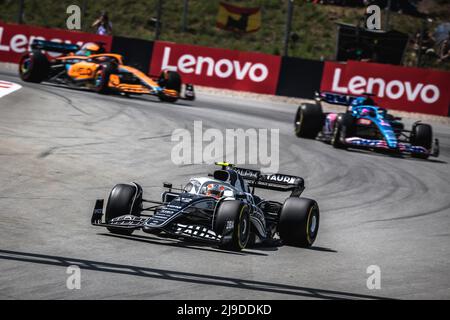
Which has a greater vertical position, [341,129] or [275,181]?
[275,181]

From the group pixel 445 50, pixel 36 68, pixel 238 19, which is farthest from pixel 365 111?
pixel 238 19

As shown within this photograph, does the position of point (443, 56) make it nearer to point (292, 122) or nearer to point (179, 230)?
point (292, 122)

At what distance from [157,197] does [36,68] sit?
44.9 feet

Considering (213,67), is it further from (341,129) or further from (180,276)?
(180,276)

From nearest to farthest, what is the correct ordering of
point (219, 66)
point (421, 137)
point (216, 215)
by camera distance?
point (216, 215) → point (421, 137) → point (219, 66)

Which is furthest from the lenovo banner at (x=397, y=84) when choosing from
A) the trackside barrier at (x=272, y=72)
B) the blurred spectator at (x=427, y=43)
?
the blurred spectator at (x=427, y=43)

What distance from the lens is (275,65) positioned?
1261 inches

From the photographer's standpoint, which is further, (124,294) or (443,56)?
(443,56)

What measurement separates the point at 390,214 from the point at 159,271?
6.53m

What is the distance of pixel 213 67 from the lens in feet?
109

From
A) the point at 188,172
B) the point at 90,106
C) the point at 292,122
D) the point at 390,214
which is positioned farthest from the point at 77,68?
the point at 390,214

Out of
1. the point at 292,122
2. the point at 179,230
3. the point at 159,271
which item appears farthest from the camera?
the point at 292,122

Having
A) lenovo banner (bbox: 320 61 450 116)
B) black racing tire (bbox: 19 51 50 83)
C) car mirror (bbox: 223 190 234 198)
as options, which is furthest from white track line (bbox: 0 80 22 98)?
car mirror (bbox: 223 190 234 198)

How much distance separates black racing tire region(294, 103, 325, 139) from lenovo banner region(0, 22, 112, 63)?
12.7 metres
